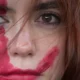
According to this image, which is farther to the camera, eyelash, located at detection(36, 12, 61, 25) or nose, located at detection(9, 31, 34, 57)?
eyelash, located at detection(36, 12, 61, 25)

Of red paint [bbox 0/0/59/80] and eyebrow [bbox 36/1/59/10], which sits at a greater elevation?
eyebrow [bbox 36/1/59/10]

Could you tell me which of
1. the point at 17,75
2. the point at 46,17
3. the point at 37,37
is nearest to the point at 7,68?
the point at 17,75

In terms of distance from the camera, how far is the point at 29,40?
1065mm

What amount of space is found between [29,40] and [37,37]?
0.14 feet

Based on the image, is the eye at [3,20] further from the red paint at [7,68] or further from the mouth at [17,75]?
the mouth at [17,75]

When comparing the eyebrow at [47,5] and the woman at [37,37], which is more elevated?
the eyebrow at [47,5]

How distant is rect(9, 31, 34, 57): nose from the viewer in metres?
1.04

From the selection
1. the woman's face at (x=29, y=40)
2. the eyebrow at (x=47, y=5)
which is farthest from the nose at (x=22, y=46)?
the eyebrow at (x=47, y=5)

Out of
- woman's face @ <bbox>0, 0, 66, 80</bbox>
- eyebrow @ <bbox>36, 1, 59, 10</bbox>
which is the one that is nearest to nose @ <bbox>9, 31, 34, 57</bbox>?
woman's face @ <bbox>0, 0, 66, 80</bbox>

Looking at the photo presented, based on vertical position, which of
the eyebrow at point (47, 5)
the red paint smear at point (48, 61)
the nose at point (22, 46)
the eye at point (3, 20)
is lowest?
the red paint smear at point (48, 61)

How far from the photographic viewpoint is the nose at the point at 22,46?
104 centimetres

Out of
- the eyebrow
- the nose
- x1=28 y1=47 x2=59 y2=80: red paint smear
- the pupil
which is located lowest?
x1=28 y1=47 x2=59 y2=80: red paint smear

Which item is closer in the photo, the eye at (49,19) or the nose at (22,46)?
the nose at (22,46)

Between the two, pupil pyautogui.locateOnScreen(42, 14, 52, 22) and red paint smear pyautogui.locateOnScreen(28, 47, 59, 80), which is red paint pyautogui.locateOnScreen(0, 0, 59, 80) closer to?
red paint smear pyautogui.locateOnScreen(28, 47, 59, 80)
